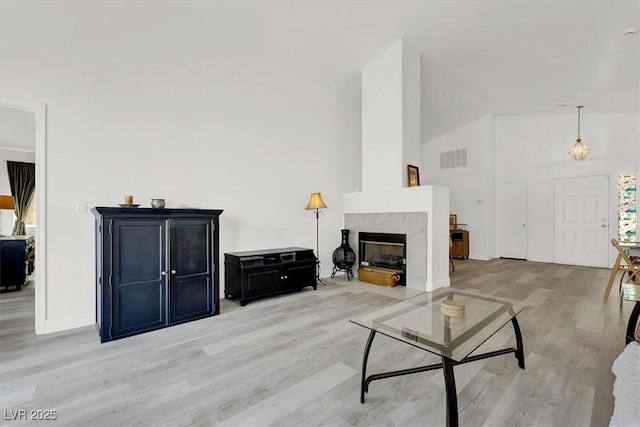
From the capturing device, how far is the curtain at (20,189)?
18.4 ft

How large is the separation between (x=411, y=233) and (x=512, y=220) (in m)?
4.52

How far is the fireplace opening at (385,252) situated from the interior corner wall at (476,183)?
3.87 meters

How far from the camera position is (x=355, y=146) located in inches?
231

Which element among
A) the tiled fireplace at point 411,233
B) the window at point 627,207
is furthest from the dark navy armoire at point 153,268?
the window at point 627,207

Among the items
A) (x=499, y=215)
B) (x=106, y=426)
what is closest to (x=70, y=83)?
(x=106, y=426)

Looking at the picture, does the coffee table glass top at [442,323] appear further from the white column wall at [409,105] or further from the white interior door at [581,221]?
the white interior door at [581,221]

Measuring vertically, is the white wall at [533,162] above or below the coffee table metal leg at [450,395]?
above

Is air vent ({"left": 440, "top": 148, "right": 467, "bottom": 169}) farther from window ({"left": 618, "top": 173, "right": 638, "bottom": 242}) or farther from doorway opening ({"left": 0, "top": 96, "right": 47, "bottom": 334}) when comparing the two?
doorway opening ({"left": 0, "top": 96, "right": 47, "bottom": 334})

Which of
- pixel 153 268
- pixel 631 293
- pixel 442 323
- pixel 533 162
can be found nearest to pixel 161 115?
pixel 153 268

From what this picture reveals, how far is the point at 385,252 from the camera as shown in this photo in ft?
17.0

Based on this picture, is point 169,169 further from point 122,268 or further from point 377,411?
point 377,411

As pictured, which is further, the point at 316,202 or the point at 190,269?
the point at 316,202

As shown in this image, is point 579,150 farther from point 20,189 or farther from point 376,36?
point 20,189

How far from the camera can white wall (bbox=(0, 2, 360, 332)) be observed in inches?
112
